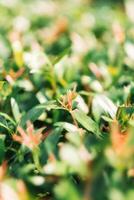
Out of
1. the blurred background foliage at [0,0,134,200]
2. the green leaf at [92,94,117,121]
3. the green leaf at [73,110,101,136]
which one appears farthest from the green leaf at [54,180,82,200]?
the green leaf at [92,94,117,121]

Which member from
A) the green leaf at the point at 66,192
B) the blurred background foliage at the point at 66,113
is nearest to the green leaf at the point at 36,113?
the blurred background foliage at the point at 66,113

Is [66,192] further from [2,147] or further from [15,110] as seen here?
[15,110]

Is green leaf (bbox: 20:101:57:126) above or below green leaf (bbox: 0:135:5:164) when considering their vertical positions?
above

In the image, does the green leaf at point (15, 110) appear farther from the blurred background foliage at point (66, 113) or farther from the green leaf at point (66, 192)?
the green leaf at point (66, 192)

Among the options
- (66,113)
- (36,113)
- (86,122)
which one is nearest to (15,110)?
(36,113)

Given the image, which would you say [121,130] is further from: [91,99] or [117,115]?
[91,99]

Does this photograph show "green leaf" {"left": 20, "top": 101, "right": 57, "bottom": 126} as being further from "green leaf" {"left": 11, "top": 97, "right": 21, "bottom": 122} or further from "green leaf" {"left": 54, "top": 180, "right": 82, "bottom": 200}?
"green leaf" {"left": 54, "top": 180, "right": 82, "bottom": 200}

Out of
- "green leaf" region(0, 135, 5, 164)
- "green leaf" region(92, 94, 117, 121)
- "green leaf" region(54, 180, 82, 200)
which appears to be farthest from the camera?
"green leaf" region(92, 94, 117, 121)

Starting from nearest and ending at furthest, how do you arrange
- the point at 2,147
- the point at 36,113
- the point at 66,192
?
1. the point at 66,192
2. the point at 2,147
3. the point at 36,113
